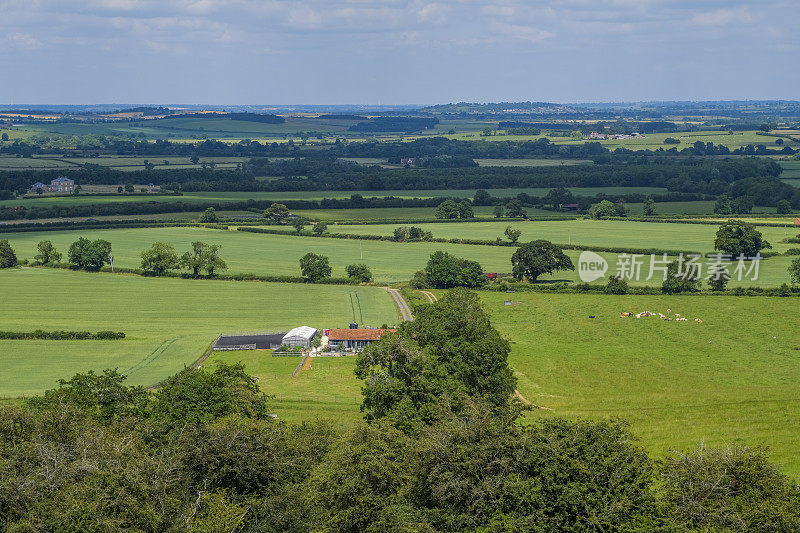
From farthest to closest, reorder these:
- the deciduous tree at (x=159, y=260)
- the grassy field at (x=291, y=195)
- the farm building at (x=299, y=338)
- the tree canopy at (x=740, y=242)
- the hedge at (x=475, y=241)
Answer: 1. the grassy field at (x=291, y=195)
2. the hedge at (x=475, y=241)
3. the tree canopy at (x=740, y=242)
4. the deciduous tree at (x=159, y=260)
5. the farm building at (x=299, y=338)

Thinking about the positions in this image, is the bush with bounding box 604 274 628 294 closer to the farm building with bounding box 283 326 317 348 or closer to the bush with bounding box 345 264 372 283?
the bush with bounding box 345 264 372 283

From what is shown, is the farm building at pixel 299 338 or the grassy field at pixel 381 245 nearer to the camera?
the farm building at pixel 299 338

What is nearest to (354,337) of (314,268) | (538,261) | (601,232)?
(314,268)

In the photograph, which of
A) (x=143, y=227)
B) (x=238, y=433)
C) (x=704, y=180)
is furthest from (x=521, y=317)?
(x=704, y=180)

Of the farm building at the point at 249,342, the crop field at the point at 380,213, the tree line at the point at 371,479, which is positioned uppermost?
the tree line at the point at 371,479

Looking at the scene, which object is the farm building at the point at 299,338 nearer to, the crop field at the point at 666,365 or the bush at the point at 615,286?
the crop field at the point at 666,365

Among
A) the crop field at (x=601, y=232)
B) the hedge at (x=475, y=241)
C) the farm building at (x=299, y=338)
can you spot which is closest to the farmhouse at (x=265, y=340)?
the farm building at (x=299, y=338)

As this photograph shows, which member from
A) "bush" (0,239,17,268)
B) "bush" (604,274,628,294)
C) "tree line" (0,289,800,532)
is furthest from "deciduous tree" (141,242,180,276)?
"tree line" (0,289,800,532)

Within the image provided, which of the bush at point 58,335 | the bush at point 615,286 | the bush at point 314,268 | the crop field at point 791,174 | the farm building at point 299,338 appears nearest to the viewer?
the farm building at point 299,338
